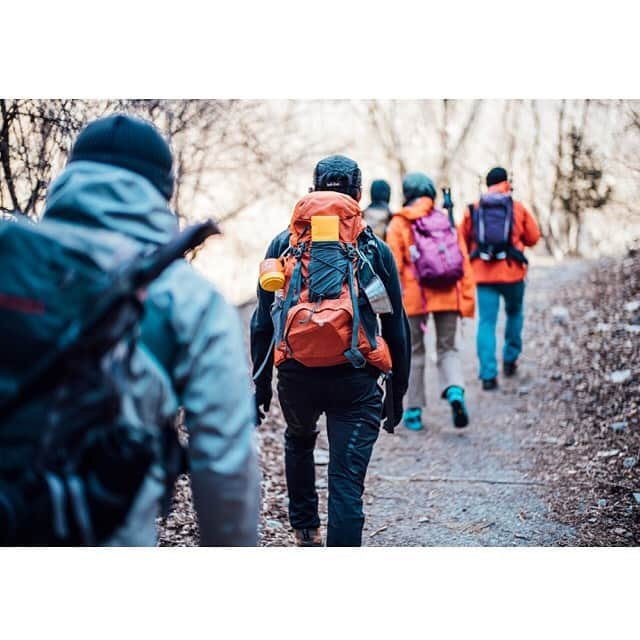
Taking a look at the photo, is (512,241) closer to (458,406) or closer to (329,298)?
(458,406)

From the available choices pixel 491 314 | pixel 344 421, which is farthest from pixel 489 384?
pixel 344 421

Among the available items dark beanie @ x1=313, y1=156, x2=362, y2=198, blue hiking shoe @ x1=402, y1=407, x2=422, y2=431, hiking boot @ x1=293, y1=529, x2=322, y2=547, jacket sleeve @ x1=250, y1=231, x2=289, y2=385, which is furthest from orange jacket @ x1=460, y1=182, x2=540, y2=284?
hiking boot @ x1=293, y1=529, x2=322, y2=547

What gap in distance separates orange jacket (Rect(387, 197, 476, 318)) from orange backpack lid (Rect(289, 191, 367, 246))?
253cm

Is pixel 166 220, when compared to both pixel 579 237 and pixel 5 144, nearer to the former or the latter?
pixel 5 144

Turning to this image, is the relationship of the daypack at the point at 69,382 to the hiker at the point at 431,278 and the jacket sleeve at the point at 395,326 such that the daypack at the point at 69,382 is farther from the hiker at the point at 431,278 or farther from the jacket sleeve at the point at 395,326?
the hiker at the point at 431,278

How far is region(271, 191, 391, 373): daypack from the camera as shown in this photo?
128 inches

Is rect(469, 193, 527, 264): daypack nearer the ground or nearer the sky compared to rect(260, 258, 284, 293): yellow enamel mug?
nearer the ground

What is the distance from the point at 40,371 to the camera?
5.89 feet

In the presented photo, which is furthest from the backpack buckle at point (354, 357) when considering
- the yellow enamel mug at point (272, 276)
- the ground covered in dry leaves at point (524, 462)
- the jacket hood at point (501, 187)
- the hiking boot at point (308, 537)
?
the jacket hood at point (501, 187)

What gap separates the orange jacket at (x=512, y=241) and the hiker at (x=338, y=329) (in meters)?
3.42

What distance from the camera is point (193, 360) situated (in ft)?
6.39

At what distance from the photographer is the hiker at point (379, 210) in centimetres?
645

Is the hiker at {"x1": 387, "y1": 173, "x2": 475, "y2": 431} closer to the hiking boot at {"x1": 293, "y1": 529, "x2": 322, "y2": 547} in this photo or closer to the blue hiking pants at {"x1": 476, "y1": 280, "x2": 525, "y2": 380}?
the blue hiking pants at {"x1": 476, "y1": 280, "x2": 525, "y2": 380}
